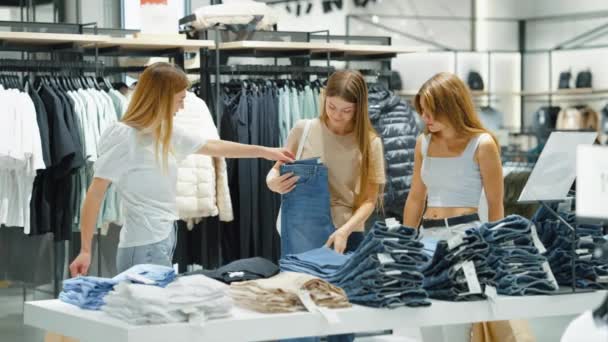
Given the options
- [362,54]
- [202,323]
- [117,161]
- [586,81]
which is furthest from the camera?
[586,81]

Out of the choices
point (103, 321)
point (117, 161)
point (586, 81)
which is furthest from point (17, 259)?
point (586, 81)

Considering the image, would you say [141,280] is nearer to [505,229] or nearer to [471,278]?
[471,278]

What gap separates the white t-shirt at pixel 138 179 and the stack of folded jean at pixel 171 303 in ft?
3.16

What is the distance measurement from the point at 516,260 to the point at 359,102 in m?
1.22

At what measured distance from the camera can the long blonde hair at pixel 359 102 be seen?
4.63 meters

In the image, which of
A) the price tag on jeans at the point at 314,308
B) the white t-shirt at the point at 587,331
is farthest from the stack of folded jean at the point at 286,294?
A: the white t-shirt at the point at 587,331

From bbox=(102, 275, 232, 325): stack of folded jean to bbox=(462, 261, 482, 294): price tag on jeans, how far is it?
775 millimetres

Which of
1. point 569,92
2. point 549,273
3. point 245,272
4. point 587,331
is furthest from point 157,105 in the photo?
point 569,92

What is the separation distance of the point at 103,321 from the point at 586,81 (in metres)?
9.42

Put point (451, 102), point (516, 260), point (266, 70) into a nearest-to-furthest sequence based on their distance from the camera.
→ point (516, 260), point (451, 102), point (266, 70)

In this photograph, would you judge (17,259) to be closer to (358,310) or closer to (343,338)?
(343,338)

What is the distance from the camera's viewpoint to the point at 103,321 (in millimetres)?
3432

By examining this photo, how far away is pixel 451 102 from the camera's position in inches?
170

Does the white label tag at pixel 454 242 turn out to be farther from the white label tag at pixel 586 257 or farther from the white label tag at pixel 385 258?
the white label tag at pixel 586 257
